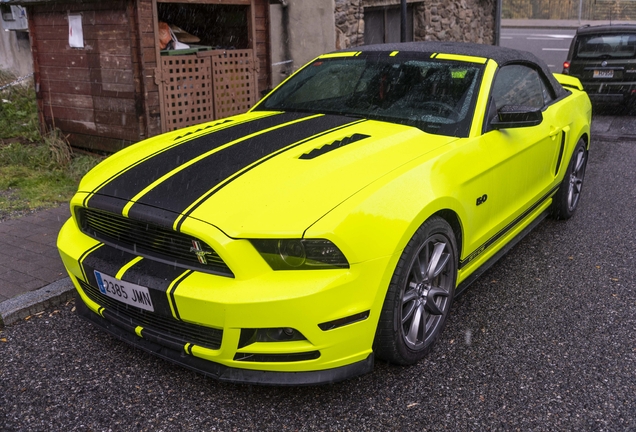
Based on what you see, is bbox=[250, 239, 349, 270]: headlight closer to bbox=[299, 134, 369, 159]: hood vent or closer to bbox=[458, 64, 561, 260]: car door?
bbox=[299, 134, 369, 159]: hood vent

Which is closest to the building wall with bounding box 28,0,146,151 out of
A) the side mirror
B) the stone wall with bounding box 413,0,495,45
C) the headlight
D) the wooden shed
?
the wooden shed

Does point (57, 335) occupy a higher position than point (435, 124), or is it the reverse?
point (435, 124)

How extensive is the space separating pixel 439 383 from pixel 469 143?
4.39 feet

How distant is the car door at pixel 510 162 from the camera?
3658 millimetres

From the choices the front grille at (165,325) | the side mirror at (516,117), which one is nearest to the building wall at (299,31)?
the side mirror at (516,117)

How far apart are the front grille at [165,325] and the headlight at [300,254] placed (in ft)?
1.28

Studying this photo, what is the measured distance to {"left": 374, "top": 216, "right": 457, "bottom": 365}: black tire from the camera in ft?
9.64

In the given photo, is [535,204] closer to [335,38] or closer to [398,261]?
[398,261]

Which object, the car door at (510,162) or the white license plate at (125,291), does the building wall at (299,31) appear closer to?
the car door at (510,162)

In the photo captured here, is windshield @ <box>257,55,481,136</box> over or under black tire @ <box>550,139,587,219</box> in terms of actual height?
over

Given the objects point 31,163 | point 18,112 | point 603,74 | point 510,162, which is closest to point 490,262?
point 510,162

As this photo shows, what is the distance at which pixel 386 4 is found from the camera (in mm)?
10984

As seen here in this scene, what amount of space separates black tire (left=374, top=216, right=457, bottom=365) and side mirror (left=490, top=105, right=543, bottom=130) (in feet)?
2.99

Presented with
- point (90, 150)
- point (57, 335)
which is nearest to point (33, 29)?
point (90, 150)
